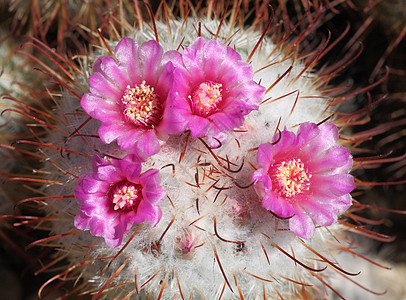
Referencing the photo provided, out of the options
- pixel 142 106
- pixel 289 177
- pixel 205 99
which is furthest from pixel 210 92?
pixel 289 177

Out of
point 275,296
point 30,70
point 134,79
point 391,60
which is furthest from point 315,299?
point 30,70

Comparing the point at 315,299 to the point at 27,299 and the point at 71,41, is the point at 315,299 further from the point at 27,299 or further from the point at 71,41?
the point at 71,41

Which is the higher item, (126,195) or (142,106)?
(142,106)

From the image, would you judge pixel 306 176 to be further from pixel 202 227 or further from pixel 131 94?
pixel 131 94

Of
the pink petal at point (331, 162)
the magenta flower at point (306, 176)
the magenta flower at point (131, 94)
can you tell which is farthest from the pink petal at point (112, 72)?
the pink petal at point (331, 162)

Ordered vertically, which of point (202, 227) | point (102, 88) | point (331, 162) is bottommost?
point (202, 227)

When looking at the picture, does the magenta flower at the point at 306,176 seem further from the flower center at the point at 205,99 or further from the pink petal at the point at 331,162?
the flower center at the point at 205,99
